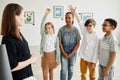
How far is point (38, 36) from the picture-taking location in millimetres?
6242

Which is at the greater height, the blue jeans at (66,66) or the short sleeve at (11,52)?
the short sleeve at (11,52)

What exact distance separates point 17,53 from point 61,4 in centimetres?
486

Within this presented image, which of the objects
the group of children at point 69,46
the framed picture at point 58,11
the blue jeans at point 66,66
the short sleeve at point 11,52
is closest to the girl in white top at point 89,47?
the group of children at point 69,46

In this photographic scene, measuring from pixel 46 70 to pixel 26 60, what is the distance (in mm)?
1366

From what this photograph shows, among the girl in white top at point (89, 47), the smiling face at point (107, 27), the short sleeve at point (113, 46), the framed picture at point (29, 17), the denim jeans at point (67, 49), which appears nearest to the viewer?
the short sleeve at point (113, 46)

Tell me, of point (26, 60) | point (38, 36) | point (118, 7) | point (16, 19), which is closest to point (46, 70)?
point (26, 60)

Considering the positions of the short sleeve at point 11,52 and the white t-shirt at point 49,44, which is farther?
the white t-shirt at point 49,44

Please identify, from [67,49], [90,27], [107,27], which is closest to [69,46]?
[67,49]

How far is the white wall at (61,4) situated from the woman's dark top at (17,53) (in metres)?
4.65

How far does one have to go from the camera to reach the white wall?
6.12m

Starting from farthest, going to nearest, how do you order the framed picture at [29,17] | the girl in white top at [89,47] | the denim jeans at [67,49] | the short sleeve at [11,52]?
the framed picture at [29,17] < the denim jeans at [67,49] < the girl in white top at [89,47] < the short sleeve at [11,52]

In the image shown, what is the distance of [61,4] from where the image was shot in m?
6.20

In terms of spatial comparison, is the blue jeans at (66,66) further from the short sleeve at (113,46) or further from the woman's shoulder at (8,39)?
the woman's shoulder at (8,39)

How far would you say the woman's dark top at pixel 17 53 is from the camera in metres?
1.45
